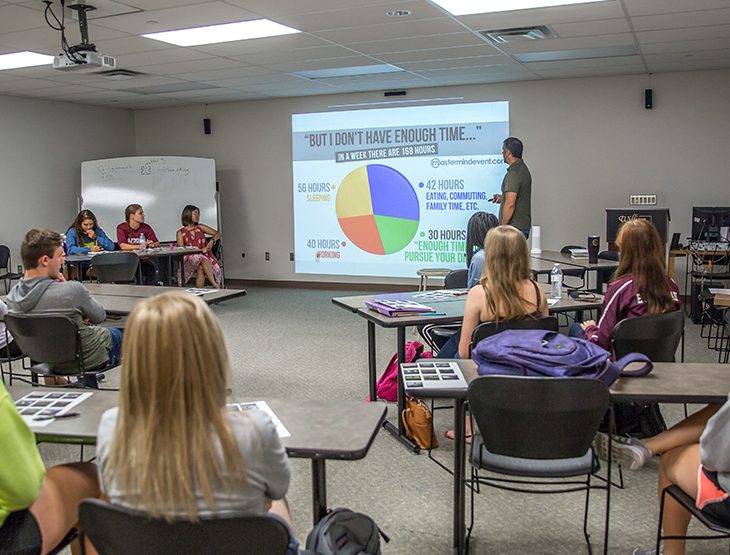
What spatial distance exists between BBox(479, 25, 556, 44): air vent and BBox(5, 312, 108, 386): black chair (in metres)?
3.83

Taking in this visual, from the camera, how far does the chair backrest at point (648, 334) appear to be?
128 inches

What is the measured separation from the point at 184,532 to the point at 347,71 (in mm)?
6562

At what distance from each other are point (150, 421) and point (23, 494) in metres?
0.52

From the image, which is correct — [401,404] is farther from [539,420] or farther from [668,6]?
[668,6]

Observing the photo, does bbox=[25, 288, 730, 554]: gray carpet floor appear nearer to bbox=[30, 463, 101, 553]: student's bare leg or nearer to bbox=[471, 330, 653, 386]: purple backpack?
bbox=[30, 463, 101, 553]: student's bare leg

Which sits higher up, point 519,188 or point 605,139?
point 605,139

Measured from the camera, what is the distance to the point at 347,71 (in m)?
7.41

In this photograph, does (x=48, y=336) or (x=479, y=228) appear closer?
(x=48, y=336)

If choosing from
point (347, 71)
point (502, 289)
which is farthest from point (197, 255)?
point (502, 289)

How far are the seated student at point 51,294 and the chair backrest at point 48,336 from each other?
78mm

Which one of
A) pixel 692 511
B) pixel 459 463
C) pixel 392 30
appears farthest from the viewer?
pixel 392 30

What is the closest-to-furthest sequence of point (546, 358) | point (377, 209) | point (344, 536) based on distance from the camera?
point (344, 536) → point (546, 358) → point (377, 209)

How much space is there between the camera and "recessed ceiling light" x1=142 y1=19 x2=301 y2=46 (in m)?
5.29

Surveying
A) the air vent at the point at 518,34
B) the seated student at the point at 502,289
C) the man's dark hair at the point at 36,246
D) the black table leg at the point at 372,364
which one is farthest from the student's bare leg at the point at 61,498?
the air vent at the point at 518,34
